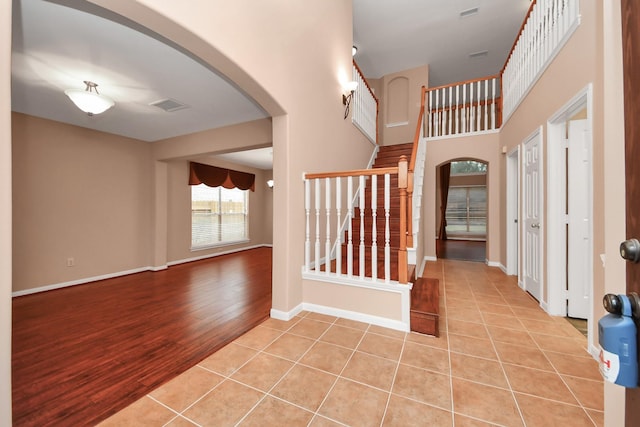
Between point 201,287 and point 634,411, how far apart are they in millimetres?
4106

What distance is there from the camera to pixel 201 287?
377 cm

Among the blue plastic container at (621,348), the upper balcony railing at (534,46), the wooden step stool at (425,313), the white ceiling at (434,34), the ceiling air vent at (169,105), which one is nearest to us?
the blue plastic container at (621,348)

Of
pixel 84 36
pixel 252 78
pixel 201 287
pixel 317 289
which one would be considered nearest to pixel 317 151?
pixel 252 78

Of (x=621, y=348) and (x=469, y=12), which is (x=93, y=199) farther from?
(x=469, y=12)

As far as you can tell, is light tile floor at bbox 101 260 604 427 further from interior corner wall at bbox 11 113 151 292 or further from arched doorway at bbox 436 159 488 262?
arched doorway at bbox 436 159 488 262

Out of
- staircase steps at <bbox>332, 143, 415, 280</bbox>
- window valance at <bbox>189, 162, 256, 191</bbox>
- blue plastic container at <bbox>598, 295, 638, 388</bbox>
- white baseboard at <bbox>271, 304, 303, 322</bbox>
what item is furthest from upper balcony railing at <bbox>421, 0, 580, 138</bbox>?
window valance at <bbox>189, 162, 256, 191</bbox>

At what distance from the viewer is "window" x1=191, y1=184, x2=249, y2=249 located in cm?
606

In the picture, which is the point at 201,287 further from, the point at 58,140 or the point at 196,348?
the point at 58,140

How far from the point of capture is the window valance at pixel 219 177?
5.68m

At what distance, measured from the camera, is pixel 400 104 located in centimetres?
636

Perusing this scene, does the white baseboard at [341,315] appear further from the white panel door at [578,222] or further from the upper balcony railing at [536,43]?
the upper balcony railing at [536,43]

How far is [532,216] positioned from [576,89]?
1.59 meters

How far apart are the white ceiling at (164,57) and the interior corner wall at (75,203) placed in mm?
311

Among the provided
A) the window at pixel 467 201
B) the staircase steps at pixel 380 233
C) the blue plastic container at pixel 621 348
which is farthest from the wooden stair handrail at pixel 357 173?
the window at pixel 467 201
